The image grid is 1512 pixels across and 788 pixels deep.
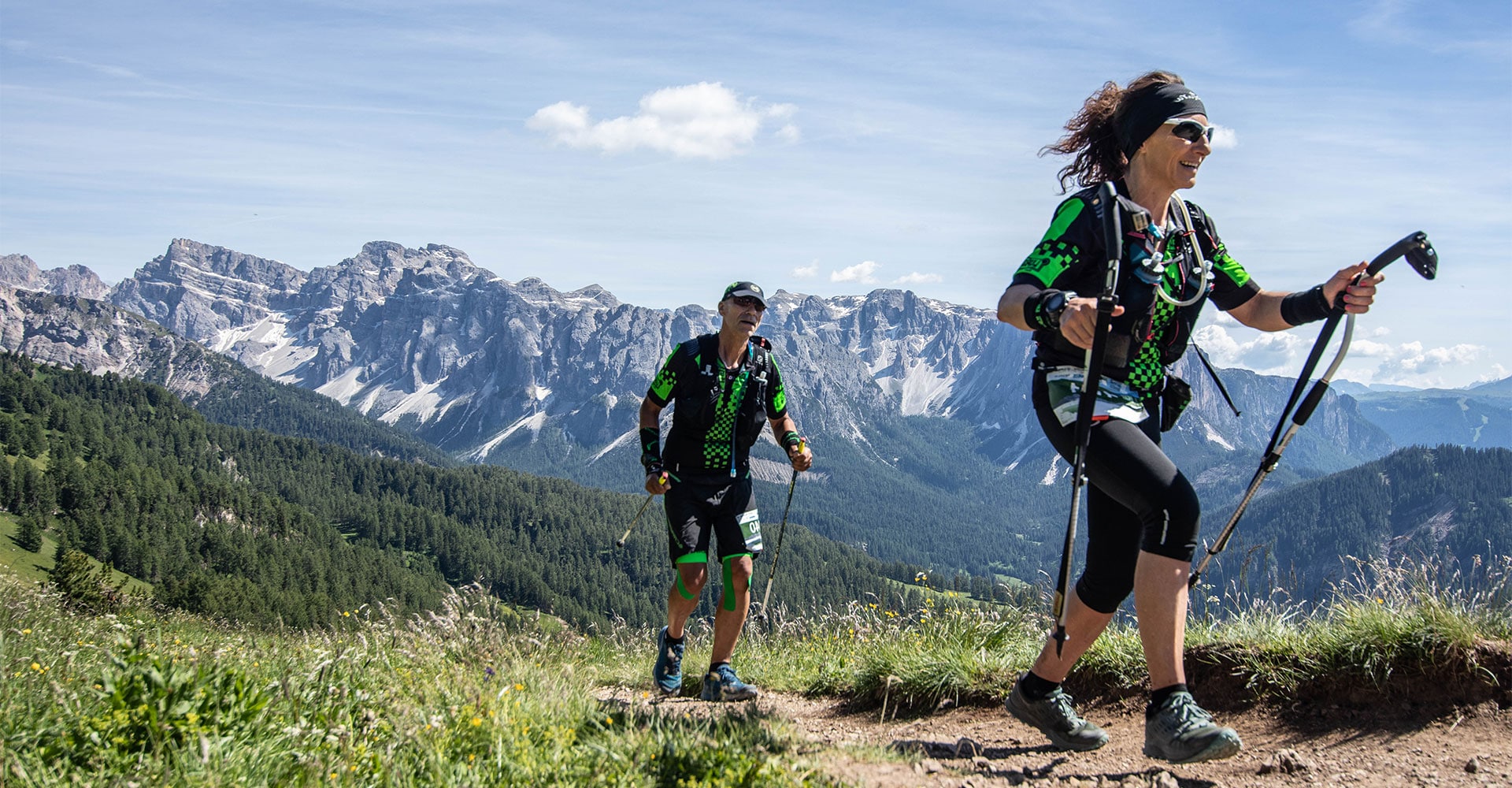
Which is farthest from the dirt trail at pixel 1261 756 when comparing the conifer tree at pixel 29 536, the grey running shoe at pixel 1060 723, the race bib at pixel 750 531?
the conifer tree at pixel 29 536

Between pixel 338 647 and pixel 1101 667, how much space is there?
15.5ft

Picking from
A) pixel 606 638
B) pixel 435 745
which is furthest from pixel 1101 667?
pixel 606 638

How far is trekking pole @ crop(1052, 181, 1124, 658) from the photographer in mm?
4074

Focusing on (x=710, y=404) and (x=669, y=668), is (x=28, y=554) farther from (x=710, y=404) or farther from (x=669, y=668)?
(x=710, y=404)

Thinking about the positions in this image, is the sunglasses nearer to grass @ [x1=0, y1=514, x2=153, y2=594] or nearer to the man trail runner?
the man trail runner

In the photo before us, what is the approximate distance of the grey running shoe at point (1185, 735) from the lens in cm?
405

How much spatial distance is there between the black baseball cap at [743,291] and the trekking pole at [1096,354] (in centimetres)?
311

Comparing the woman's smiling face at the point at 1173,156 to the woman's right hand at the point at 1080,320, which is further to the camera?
the woman's smiling face at the point at 1173,156

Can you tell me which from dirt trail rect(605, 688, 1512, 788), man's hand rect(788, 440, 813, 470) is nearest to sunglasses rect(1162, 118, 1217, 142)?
dirt trail rect(605, 688, 1512, 788)

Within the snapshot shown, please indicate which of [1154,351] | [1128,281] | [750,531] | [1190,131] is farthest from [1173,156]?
[750,531]

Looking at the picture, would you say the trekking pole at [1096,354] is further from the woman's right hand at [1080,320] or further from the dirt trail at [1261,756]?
the dirt trail at [1261,756]

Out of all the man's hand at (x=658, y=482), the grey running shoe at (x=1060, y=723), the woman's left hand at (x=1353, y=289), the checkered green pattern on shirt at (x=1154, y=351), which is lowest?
the grey running shoe at (x=1060, y=723)

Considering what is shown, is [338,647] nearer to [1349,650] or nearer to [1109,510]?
[1109,510]

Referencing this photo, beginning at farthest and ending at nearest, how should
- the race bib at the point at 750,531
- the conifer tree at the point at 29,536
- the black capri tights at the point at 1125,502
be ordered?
the conifer tree at the point at 29,536 < the race bib at the point at 750,531 < the black capri tights at the point at 1125,502
